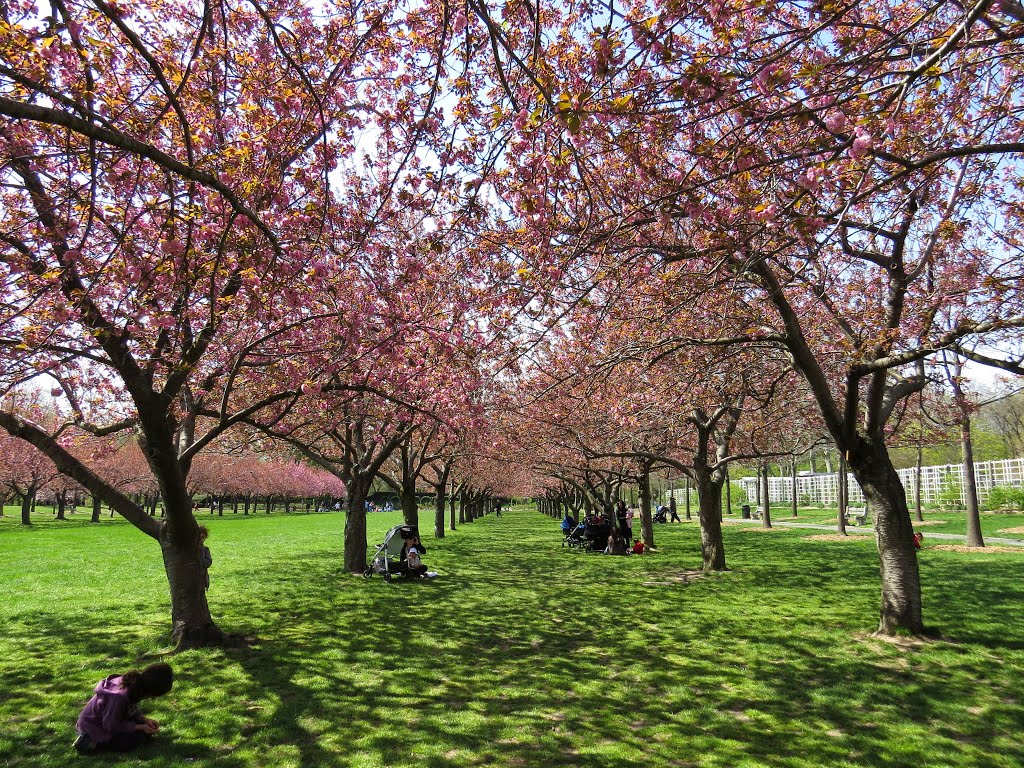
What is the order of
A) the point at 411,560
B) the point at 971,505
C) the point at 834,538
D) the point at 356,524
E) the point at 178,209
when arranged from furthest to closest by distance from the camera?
the point at 834,538 < the point at 971,505 < the point at 356,524 < the point at 411,560 < the point at 178,209

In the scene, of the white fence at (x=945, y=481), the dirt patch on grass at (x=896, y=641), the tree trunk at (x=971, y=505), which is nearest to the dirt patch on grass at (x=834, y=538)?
the white fence at (x=945, y=481)

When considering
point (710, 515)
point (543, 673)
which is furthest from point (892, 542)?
point (710, 515)

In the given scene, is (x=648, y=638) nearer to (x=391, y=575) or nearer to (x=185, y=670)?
(x=185, y=670)

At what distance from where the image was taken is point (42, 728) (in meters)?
5.50

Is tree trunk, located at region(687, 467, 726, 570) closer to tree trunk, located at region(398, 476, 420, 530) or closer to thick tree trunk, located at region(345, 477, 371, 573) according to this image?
thick tree trunk, located at region(345, 477, 371, 573)

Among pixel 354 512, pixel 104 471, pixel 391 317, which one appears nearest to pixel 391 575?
pixel 354 512

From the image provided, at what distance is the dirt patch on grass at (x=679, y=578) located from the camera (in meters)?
13.6

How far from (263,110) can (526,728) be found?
6655mm

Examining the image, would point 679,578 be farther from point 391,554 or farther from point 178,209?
point 178,209

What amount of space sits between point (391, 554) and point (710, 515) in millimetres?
7979

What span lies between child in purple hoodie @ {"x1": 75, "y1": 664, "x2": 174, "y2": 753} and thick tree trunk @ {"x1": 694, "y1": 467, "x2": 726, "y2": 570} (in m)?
12.4

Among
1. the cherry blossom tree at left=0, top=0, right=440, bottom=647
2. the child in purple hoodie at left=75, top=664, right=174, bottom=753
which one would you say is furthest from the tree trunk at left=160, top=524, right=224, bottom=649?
the child in purple hoodie at left=75, top=664, right=174, bottom=753

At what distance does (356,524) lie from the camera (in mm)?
15352

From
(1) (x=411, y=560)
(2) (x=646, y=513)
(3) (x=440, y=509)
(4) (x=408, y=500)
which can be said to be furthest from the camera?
(3) (x=440, y=509)
